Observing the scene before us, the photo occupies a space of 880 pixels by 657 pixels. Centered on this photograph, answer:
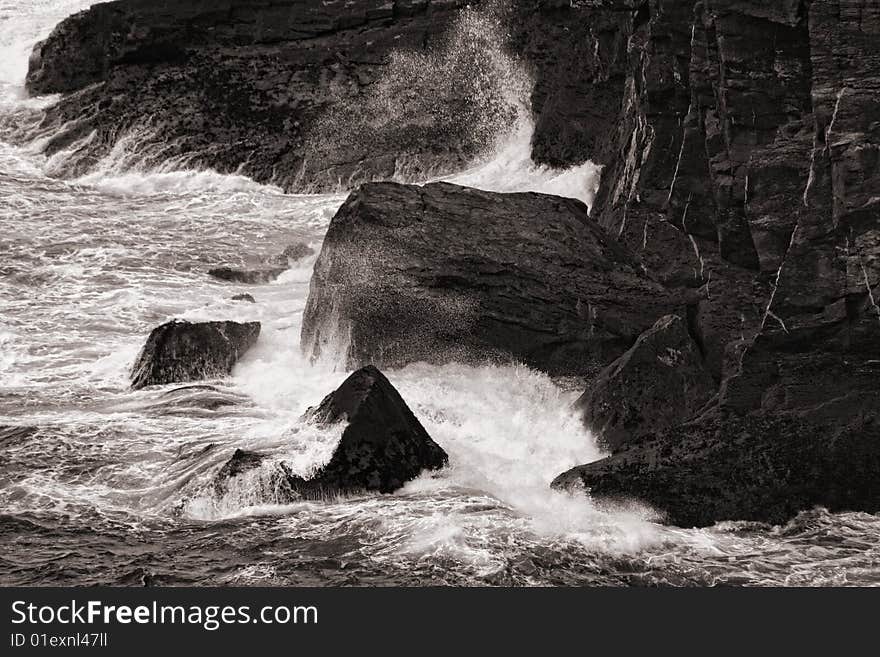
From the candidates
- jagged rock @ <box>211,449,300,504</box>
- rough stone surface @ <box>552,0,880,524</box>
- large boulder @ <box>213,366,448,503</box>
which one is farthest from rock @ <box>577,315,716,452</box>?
jagged rock @ <box>211,449,300,504</box>

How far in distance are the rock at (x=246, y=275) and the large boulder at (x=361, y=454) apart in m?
7.87

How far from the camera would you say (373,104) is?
2833 centimetres

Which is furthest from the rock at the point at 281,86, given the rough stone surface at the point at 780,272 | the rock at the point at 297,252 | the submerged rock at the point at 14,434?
the submerged rock at the point at 14,434

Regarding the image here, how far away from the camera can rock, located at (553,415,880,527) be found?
14281 millimetres

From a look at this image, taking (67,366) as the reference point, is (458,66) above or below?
above

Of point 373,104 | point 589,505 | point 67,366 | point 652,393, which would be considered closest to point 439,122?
point 373,104

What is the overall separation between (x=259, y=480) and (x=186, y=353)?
13.9ft

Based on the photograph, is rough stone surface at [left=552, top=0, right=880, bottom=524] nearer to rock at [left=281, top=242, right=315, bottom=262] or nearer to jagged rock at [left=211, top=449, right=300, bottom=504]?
jagged rock at [left=211, top=449, right=300, bottom=504]

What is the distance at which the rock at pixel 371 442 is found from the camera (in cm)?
1450

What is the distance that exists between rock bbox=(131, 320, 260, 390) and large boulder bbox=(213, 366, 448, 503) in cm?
330

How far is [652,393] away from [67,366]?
6.84 m

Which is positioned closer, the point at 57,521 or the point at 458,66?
the point at 57,521

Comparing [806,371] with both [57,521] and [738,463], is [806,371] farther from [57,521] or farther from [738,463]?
[57,521]

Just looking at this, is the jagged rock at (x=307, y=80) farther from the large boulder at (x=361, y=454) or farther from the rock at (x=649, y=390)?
the large boulder at (x=361, y=454)
